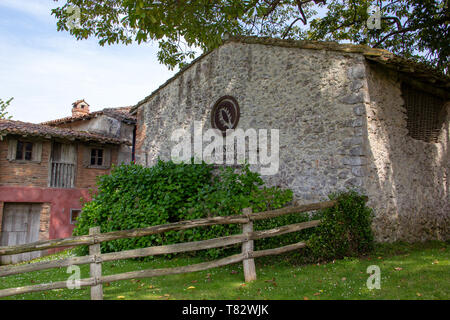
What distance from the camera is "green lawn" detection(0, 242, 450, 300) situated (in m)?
4.52

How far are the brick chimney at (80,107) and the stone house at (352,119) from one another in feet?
43.6

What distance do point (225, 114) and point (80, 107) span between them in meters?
14.2

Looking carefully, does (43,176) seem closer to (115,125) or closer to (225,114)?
(115,125)

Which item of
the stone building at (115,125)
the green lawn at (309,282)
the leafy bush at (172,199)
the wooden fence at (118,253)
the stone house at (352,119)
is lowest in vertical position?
the green lawn at (309,282)

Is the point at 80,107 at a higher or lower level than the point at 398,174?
higher

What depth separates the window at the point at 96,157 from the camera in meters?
15.9

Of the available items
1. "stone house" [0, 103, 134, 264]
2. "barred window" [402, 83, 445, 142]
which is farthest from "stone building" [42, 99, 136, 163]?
"barred window" [402, 83, 445, 142]

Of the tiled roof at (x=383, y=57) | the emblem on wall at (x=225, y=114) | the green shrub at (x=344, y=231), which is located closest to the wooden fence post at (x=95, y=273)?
the green shrub at (x=344, y=231)

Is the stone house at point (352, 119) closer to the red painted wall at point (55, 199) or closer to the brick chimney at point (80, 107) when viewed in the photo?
the red painted wall at point (55, 199)

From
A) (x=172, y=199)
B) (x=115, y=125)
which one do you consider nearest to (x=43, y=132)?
(x=115, y=125)

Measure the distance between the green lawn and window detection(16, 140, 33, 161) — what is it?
337 inches

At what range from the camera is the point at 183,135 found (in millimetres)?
10648

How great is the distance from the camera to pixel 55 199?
14.4 m
